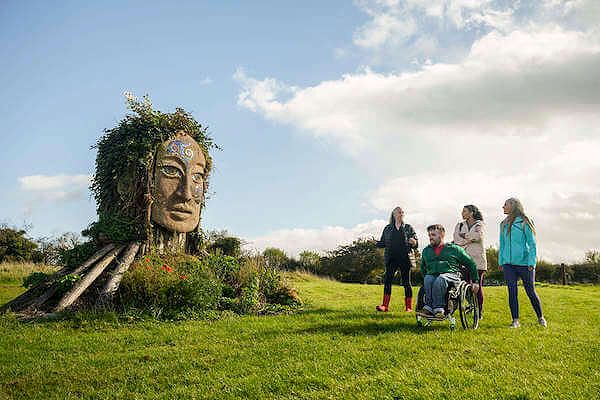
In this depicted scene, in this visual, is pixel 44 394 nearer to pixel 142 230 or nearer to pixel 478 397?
pixel 478 397

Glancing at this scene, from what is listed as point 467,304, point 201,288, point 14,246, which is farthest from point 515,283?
point 14,246

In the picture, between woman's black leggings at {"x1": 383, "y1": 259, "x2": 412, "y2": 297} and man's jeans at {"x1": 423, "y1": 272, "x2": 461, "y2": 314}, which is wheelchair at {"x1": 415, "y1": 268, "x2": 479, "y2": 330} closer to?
man's jeans at {"x1": 423, "y1": 272, "x2": 461, "y2": 314}

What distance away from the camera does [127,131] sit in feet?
40.8

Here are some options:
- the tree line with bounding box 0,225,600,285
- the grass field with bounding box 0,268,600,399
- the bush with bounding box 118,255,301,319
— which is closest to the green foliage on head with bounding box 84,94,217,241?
the bush with bounding box 118,255,301,319

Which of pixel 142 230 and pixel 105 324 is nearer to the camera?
pixel 105 324

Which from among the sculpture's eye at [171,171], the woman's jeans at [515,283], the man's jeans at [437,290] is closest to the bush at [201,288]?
the sculpture's eye at [171,171]

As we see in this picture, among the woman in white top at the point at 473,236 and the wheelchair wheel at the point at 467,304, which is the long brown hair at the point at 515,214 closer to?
the woman in white top at the point at 473,236

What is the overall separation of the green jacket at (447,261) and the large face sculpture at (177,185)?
6.65 m

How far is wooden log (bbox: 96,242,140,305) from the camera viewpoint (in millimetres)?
9586

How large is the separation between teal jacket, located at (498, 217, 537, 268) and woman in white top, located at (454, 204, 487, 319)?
0.38m

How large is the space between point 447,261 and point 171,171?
736 cm

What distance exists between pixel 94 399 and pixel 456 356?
4038 millimetres

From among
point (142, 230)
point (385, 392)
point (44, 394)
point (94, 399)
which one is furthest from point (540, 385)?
point (142, 230)

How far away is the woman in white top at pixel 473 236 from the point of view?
8.69m
